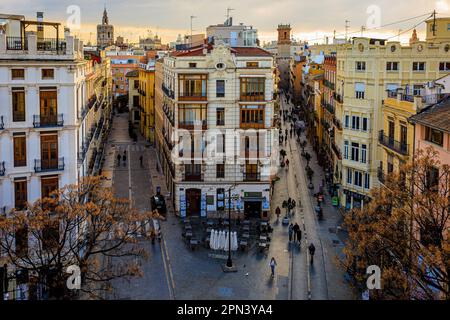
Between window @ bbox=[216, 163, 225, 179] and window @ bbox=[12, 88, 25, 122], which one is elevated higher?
window @ bbox=[12, 88, 25, 122]

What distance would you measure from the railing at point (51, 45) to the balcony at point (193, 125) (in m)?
14.5

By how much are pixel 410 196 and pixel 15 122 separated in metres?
22.8

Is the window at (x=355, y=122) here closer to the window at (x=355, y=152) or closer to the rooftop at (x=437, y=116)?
the window at (x=355, y=152)

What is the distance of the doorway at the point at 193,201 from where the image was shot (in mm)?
48500

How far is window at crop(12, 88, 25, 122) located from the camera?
32.5 meters

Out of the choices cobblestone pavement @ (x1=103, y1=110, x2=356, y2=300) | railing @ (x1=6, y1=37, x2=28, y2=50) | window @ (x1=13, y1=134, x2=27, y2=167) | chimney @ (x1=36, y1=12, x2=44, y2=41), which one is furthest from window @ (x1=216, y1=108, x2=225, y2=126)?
window @ (x1=13, y1=134, x2=27, y2=167)

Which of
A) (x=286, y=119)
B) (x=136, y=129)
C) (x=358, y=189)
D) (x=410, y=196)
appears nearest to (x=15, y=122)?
(x=410, y=196)

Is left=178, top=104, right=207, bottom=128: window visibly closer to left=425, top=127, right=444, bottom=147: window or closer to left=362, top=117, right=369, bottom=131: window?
left=362, top=117, right=369, bottom=131: window

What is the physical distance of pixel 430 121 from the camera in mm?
29281

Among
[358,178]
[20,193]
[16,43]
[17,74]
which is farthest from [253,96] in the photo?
[20,193]

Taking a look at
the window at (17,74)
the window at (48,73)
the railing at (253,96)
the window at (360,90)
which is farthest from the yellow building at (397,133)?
the window at (17,74)

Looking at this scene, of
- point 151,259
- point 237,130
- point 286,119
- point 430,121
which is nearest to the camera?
point 430,121

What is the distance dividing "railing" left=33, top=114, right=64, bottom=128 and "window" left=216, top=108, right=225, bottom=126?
16436mm
